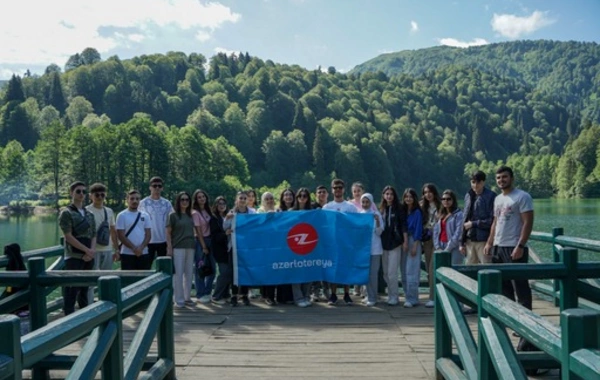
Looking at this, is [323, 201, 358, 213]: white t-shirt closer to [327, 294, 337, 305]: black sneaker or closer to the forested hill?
[327, 294, 337, 305]: black sneaker

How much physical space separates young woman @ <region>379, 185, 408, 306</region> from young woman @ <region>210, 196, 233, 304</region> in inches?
90.0

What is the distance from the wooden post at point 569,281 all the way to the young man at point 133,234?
5.41 m

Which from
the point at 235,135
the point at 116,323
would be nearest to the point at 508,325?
the point at 116,323

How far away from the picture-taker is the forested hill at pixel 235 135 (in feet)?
245

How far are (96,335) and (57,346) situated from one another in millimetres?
706

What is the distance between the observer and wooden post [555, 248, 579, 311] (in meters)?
5.11

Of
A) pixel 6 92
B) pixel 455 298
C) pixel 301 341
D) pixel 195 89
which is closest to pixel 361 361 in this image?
pixel 301 341

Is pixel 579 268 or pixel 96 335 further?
pixel 579 268

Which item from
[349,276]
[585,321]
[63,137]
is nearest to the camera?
[585,321]

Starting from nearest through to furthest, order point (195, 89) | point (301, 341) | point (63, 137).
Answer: point (301, 341) < point (63, 137) < point (195, 89)

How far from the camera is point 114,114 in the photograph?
412ft

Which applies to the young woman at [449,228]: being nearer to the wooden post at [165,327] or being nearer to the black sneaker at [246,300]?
the black sneaker at [246,300]

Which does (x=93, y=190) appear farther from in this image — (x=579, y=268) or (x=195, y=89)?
(x=195, y=89)

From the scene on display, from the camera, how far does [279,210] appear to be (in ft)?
30.3
